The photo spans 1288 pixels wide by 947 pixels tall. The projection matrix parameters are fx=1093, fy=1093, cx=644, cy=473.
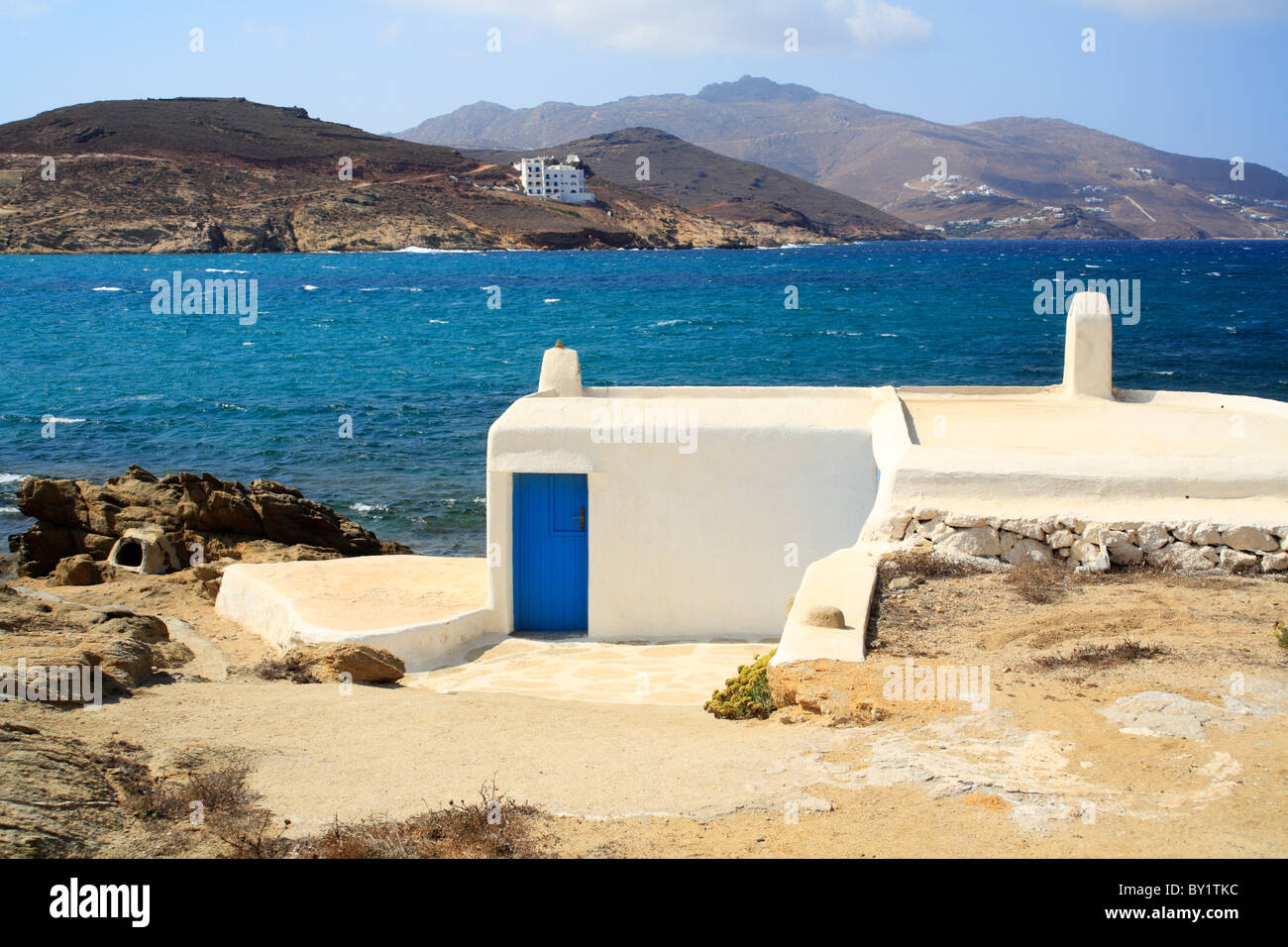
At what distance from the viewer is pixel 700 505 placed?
1205 centimetres

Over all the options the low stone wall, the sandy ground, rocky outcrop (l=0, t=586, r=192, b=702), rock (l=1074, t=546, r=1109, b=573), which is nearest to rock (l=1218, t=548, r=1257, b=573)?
the low stone wall

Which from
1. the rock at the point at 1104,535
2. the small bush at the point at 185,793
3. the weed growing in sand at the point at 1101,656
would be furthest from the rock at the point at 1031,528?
the small bush at the point at 185,793

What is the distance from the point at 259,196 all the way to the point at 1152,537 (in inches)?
5475

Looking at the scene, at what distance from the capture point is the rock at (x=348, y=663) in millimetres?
9703

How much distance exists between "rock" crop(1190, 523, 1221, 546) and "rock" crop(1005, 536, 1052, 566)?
1199 mm

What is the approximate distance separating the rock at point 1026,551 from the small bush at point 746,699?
2.94 meters

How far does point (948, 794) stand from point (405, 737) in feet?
11.4

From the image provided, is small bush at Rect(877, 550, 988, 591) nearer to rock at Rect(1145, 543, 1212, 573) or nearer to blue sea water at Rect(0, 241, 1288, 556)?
rock at Rect(1145, 543, 1212, 573)

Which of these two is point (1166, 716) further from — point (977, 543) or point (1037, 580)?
point (977, 543)

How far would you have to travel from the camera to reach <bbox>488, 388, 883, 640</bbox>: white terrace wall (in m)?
11.9

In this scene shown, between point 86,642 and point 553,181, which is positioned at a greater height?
point 553,181

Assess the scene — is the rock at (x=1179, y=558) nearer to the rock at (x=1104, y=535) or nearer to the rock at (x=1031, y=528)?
the rock at (x=1104, y=535)

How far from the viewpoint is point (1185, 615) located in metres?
8.03

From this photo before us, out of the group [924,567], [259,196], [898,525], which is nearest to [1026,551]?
[924,567]
